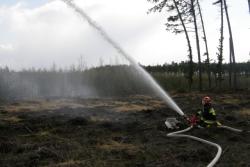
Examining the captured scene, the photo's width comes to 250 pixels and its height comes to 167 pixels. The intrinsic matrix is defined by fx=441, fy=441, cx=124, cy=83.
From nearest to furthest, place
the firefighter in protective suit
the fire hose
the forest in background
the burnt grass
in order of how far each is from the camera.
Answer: the fire hose → the burnt grass → the firefighter in protective suit → the forest in background

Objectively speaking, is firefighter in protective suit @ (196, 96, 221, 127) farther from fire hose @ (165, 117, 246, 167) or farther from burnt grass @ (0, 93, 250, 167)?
burnt grass @ (0, 93, 250, 167)

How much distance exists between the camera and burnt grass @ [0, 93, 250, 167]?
944 cm

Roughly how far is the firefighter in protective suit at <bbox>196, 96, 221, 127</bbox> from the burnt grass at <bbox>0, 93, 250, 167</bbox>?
49cm

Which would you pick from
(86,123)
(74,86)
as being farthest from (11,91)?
(86,123)

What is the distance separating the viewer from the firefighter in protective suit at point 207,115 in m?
13.3

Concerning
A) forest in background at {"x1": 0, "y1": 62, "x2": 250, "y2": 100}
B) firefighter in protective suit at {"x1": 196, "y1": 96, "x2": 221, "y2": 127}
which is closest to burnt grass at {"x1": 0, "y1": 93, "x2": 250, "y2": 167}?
firefighter in protective suit at {"x1": 196, "y1": 96, "x2": 221, "y2": 127}

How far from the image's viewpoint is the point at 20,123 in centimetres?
1555

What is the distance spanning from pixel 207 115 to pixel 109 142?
3.40 metres

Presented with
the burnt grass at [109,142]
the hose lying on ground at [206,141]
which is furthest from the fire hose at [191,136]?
the burnt grass at [109,142]

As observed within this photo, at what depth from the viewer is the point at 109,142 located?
38.7 ft

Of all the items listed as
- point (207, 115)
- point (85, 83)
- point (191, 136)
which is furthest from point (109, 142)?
point (85, 83)

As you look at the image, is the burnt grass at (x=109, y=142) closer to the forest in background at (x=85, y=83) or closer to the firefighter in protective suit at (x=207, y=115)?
the firefighter in protective suit at (x=207, y=115)

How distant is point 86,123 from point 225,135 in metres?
5.04

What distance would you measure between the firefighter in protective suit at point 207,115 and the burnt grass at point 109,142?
0.49m
